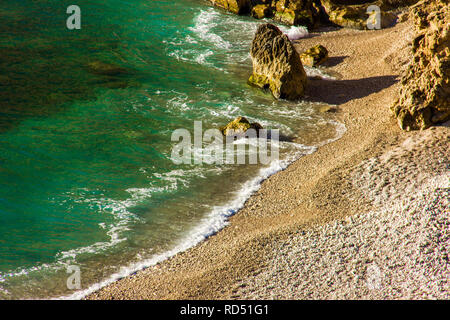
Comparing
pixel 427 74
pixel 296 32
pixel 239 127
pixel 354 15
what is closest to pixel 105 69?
pixel 239 127

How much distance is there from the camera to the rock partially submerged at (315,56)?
21.2m

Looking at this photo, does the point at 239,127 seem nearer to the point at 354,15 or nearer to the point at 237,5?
the point at 354,15

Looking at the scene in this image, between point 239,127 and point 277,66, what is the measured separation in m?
3.81

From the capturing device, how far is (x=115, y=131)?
17.1 metres

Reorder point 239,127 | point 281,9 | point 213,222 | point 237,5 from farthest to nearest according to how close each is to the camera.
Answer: point 237,5 → point 281,9 → point 239,127 → point 213,222

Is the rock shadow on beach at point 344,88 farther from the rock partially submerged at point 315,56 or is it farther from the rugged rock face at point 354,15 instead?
the rugged rock face at point 354,15

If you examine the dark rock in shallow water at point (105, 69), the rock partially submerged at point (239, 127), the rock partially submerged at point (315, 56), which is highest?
the rock partially submerged at point (315, 56)

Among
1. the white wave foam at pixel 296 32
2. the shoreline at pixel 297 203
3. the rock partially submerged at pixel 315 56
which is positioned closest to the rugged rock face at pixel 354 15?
the white wave foam at pixel 296 32

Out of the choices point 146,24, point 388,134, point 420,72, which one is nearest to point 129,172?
point 388,134

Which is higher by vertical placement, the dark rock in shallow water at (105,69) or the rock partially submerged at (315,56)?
the rock partially submerged at (315,56)

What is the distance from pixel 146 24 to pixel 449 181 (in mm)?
17784

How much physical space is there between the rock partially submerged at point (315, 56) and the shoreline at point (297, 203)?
58.7 inches

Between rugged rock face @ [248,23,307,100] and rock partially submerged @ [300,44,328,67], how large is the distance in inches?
77.4

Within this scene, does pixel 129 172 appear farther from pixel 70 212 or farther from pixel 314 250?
pixel 314 250
